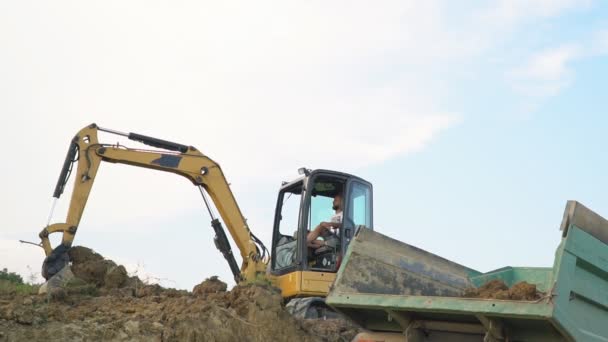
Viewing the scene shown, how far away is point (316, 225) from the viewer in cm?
1023

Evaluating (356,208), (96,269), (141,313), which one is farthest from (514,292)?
(96,269)

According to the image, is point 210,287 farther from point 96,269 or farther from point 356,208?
point 356,208

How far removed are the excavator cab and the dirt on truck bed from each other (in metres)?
0.54

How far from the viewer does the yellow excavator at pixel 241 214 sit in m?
10.0

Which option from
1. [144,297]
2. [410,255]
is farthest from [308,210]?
[410,255]

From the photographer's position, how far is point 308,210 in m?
10.2

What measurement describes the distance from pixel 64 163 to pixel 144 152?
1.21m

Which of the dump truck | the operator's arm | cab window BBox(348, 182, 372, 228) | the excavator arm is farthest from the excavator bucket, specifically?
the excavator arm

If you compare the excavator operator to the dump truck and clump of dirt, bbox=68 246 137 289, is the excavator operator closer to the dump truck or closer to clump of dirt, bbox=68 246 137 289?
clump of dirt, bbox=68 246 137 289

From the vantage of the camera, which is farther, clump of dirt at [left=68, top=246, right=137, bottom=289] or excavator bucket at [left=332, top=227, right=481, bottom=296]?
clump of dirt at [left=68, top=246, right=137, bottom=289]

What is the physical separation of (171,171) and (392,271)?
6.74m

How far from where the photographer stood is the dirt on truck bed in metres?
7.16

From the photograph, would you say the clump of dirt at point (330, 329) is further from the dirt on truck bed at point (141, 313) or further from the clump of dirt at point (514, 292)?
the clump of dirt at point (514, 292)

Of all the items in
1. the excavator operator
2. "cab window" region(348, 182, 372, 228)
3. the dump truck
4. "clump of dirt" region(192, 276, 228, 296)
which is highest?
"cab window" region(348, 182, 372, 228)
